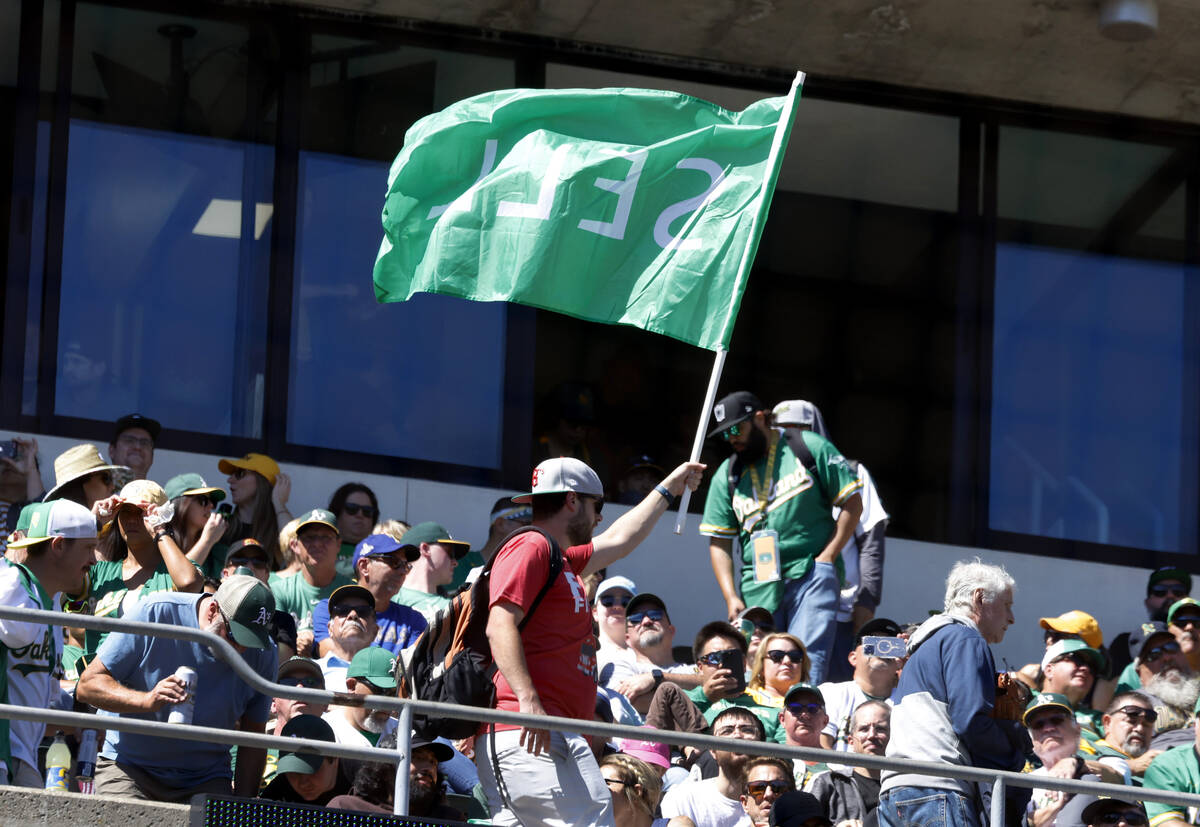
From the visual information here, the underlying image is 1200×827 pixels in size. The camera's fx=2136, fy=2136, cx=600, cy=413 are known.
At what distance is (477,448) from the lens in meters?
14.7

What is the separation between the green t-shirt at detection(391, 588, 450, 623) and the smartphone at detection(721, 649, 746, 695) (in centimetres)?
156

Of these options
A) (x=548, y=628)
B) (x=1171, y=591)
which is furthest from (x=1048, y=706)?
(x=1171, y=591)

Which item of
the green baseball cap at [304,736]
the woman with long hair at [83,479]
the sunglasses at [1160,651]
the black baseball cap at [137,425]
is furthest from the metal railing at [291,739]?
the black baseball cap at [137,425]

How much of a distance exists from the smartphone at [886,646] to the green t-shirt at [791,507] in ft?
4.42

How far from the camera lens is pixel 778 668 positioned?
10656mm

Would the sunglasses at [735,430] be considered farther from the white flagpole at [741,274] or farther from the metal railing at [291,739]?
the metal railing at [291,739]

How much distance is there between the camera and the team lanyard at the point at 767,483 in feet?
38.4

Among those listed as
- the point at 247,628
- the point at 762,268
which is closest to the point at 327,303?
the point at 762,268

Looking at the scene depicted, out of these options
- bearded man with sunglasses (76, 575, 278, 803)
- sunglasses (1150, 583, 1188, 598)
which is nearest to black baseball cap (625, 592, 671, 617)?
bearded man with sunglasses (76, 575, 278, 803)

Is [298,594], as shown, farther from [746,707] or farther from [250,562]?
[746,707]

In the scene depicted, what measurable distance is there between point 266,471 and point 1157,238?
24.3 feet

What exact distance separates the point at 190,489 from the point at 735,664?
3064 millimetres

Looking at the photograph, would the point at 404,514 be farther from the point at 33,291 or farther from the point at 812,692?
the point at 812,692

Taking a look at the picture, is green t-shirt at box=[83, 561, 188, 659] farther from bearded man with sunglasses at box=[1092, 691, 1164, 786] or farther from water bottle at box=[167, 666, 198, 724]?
bearded man with sunglasses at box=[1092, 691, 1164, 786]
